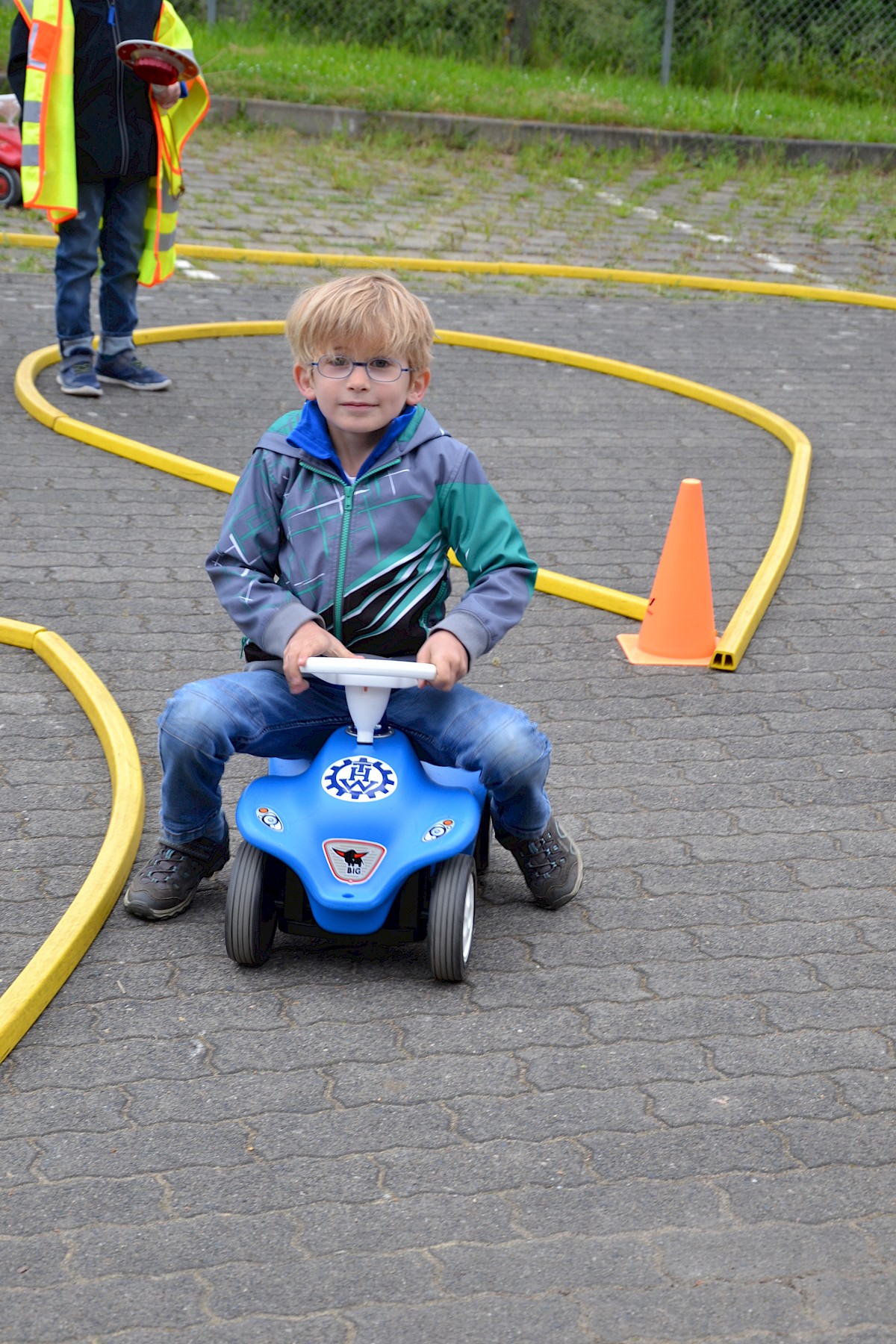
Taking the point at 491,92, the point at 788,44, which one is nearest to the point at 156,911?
the point at 491,92

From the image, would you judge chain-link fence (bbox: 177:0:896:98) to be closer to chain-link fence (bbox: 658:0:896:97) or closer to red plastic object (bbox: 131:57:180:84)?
chain-link fence (bbox: 658:0:896:97)

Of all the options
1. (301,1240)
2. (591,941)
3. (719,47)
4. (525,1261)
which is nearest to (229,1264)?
(301,1240)

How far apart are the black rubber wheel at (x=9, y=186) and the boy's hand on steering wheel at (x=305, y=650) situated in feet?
27.8

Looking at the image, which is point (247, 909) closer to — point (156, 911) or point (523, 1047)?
point (156, 911)

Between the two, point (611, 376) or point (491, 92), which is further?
point (491, 92)

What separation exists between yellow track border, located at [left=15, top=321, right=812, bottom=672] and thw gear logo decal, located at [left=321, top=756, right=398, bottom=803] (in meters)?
2.02

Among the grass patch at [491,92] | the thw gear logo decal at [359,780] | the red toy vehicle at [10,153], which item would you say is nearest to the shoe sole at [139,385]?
the red toy vehicle at [10,153]

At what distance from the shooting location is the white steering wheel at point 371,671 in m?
2.91

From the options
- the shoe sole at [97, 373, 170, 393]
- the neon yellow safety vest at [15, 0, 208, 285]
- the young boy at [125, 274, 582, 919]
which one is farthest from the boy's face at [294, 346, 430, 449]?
the shoe sole at [97, 373, 170, 393]

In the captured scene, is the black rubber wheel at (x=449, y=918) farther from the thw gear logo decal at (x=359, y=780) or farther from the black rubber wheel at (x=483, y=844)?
the black rubber wheel at (x=483, y=844)

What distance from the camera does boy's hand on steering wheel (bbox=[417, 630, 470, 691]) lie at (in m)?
2.96

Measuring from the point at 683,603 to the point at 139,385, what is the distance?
3609 millimetres

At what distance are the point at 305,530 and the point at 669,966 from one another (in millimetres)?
1261

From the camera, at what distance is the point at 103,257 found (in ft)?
22.6
